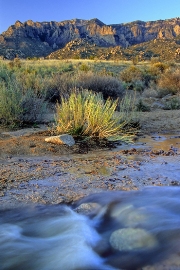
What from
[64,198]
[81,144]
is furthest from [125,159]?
[64,198]

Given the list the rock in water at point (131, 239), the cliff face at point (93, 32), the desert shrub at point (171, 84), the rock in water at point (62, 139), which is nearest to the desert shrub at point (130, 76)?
the desert shrub at point (171, 84)

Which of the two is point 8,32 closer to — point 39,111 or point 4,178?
point 39,111

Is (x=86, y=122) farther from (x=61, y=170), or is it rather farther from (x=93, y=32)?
(x=93, y=32)

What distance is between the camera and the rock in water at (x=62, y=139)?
23.8ft

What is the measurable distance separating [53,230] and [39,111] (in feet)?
22.4

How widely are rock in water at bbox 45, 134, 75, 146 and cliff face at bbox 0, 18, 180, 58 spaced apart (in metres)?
75.4

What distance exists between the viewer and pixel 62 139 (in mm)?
7258

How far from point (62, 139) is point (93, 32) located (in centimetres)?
10254

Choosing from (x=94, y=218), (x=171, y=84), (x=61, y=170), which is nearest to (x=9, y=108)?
(x=61, y=170)

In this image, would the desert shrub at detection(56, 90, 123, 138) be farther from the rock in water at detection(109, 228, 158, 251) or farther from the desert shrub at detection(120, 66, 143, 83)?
the desert shrub at detection(120, 66, 143, 83)

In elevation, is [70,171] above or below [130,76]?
below

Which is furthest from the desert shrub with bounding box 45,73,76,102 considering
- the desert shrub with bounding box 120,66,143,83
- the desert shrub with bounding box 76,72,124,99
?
the desert shrub with bounding box 120,66,143,83

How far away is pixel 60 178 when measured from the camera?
207 inches

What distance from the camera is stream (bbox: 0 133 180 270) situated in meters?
3.16
